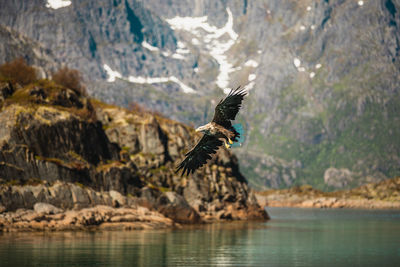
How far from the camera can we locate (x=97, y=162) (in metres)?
109

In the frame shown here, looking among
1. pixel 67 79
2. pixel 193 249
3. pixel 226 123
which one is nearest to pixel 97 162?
pixel 67 79

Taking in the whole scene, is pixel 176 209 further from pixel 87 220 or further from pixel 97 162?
pixel 87 220

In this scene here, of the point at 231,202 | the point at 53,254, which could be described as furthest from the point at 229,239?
the point at 231,202

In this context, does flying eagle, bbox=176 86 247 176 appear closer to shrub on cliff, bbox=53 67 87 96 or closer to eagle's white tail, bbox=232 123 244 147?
eagle's white tail, bbox=232 123 244 147

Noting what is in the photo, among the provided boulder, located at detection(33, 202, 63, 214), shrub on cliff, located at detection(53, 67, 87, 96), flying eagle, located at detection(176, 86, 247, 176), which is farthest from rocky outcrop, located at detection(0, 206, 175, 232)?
flying eagle, located at detection(176, 86, 247, 176)

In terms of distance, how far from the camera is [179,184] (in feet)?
407

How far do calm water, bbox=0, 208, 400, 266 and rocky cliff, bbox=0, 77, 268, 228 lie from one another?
928 centimetres

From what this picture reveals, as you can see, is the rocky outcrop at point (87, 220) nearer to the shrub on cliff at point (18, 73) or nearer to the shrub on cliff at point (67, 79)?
the shrub on cliff at point (18, 73)

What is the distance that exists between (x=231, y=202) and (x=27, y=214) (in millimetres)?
57961

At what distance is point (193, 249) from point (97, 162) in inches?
1480

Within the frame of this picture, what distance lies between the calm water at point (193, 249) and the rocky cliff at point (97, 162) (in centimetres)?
928

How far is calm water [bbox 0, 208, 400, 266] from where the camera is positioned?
66.2 metres

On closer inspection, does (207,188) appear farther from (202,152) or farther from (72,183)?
(202,152)

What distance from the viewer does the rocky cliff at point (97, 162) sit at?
9275 centimetres
